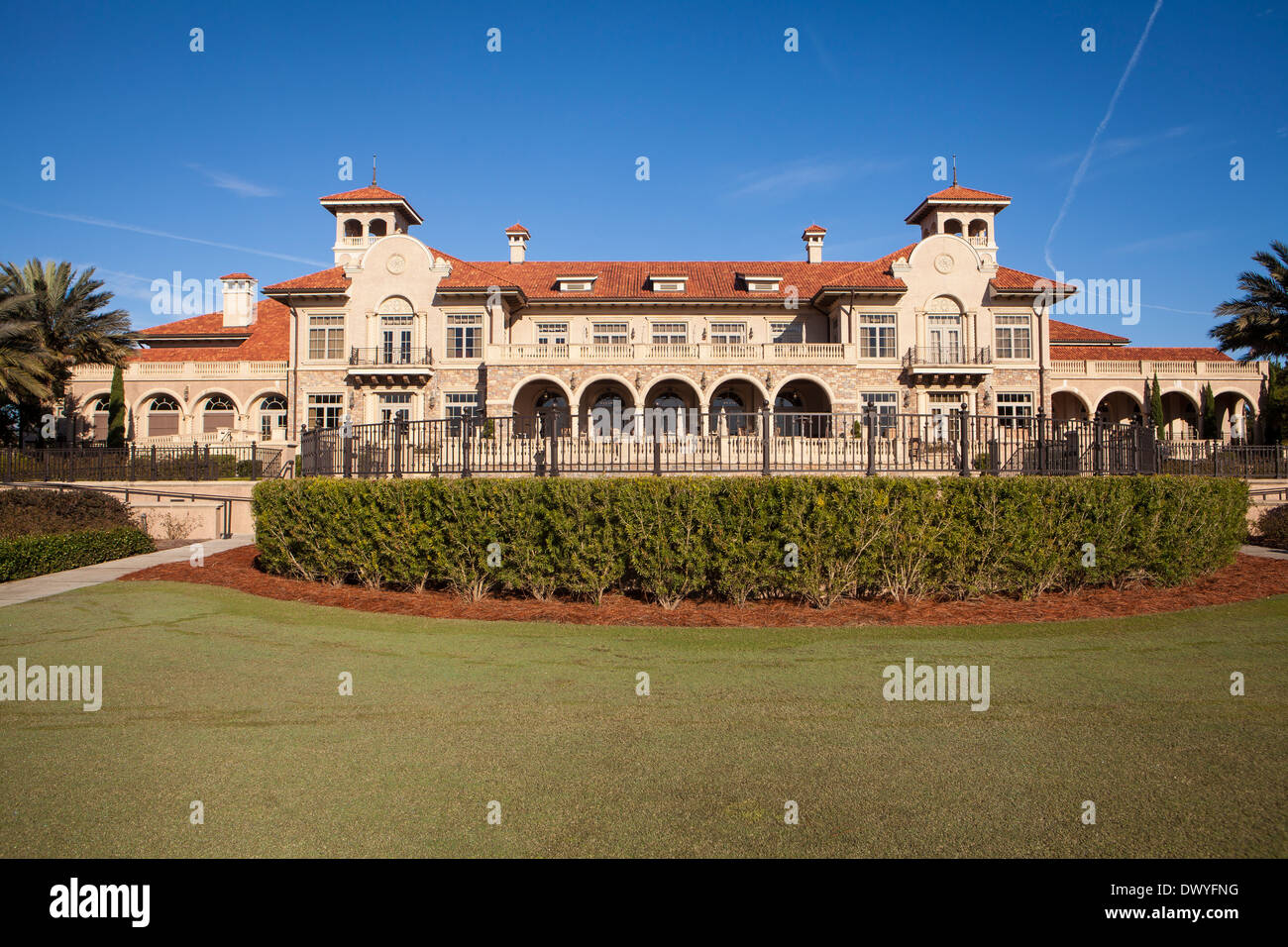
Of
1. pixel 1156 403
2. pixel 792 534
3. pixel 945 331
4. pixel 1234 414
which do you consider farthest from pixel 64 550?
pixel 1234 414

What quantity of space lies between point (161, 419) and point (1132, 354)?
182ft

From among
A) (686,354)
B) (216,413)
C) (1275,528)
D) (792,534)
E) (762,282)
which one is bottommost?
(1275,528)

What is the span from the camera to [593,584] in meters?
9.52

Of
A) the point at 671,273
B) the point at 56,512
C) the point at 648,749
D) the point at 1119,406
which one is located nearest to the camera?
the point at 648,749

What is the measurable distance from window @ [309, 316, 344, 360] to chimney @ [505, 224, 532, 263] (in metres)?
11.9

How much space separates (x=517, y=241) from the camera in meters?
44.3

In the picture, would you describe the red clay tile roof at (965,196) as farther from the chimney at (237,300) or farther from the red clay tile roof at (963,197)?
the chimney at (237,300)

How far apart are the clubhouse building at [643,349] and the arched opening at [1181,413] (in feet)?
0.76

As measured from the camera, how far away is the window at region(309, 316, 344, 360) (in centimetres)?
3681

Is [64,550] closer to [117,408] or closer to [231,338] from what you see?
[117,408]

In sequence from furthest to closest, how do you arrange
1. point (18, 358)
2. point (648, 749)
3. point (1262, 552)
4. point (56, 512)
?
point (18, 358)
point (56, 512)
point (1262, 552)
point (648, 749)

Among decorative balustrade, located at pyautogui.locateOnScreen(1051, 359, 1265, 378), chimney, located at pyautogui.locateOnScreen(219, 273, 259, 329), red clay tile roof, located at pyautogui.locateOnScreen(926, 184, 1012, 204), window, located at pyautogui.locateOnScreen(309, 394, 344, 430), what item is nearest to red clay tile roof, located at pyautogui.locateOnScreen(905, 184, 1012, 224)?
red clay tile roof, located at pyautogui.locateOnScreen(926, 184, 1012, 204)

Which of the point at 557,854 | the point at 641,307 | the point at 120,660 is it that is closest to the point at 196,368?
the point at 641,307

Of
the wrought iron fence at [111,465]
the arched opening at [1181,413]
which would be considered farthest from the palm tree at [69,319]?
the arched opening at [1181,413]
